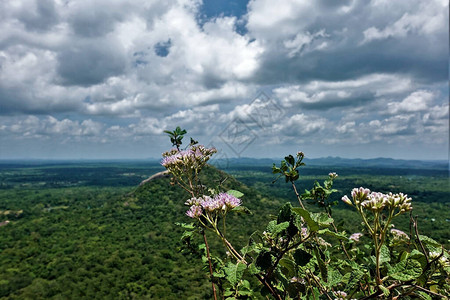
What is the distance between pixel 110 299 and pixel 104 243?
2668 cm

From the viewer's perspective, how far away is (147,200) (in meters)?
86.3

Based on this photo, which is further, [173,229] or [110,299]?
[173,229]

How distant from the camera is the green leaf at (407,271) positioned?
148 centimetres

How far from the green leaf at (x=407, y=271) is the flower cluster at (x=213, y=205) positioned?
1.21m

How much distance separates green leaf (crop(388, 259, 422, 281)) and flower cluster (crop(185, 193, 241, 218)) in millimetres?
1209

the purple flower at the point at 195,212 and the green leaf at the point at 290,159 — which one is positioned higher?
the green leaf at the point at 290,159

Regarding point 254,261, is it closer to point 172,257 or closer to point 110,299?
point 110,299

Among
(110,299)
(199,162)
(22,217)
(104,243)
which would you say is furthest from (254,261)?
(22,217)

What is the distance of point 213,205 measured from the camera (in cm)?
210

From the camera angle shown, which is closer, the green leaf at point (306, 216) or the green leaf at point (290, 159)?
the green leaf at point (306, 216)

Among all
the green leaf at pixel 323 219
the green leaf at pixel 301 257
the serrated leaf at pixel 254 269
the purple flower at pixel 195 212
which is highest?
the green leaf at pixel 323 219

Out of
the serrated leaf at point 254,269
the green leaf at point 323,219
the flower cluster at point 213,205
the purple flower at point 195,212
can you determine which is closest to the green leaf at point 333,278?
the green leaf at point 323,219

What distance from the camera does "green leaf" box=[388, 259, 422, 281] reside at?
4.86 feet

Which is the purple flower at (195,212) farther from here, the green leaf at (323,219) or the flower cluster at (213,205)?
the green leaf at (323,219)
